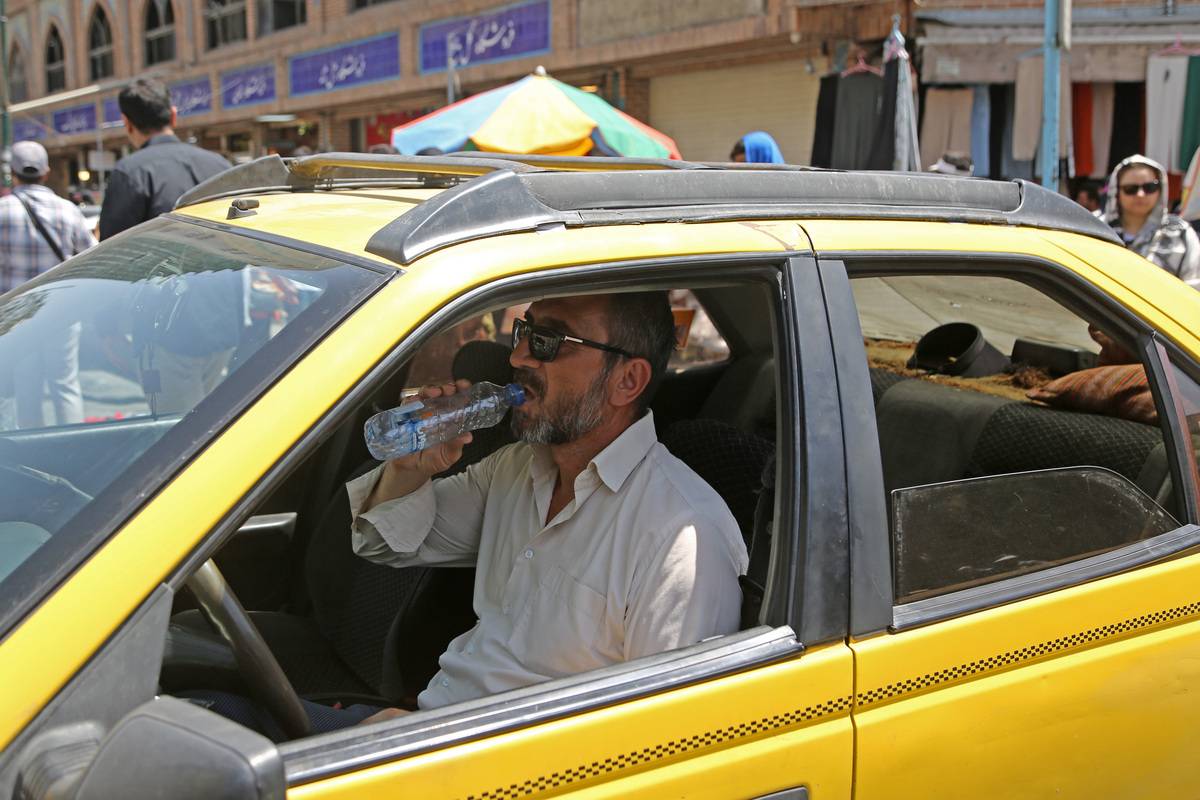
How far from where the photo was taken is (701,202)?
1.86 meters

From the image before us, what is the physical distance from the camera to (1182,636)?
194 cm

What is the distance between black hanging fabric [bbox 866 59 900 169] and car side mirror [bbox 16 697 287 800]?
33.0ft

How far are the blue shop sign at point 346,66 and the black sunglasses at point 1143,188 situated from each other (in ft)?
46.9

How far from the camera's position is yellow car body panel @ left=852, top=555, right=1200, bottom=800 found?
1.70 m

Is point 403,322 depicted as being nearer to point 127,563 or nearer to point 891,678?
point 127,563

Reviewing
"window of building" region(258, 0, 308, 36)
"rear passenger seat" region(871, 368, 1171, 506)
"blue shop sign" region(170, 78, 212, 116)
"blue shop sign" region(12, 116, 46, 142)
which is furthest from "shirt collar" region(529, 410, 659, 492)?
"blue shop sign" region(12, 116, 46, 142)

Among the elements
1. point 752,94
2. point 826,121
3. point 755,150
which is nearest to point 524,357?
point 755,150

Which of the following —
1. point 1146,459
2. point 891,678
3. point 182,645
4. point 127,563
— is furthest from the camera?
point 1146,459

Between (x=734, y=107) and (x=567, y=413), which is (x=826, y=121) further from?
(x=567, y=413)

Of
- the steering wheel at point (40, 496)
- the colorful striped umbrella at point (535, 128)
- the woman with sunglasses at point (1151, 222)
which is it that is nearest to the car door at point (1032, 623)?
the steering wheel at point (40, 496)

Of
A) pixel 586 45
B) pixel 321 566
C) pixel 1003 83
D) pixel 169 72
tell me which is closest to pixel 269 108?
pixel 169 72

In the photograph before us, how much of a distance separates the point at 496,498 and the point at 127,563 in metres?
1.16

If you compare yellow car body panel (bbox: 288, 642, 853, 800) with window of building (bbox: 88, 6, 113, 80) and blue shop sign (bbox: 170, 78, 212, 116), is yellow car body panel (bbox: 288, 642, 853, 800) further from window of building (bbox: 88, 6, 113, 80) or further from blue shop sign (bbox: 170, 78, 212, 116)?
window of building (bbox: 88, 6, 113, 80)

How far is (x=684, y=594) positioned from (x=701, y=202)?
64 centimetres
